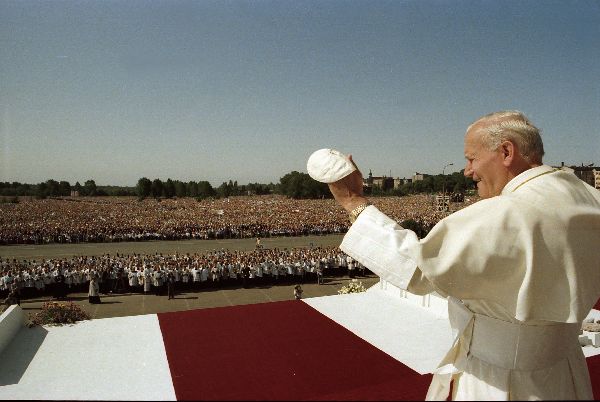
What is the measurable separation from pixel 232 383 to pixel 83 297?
555 inches

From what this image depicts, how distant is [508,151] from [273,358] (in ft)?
12.1

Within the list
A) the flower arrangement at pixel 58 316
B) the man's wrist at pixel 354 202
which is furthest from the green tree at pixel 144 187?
the man's wrist at pixel 354 202

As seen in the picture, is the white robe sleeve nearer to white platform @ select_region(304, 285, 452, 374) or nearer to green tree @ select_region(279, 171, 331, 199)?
white platform @ select_region(304, 285, 452, 374)

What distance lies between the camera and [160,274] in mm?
16344

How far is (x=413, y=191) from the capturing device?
375 ft

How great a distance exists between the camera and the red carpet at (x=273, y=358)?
12.4 feet

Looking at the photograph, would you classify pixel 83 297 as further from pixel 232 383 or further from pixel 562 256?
pixel 562 256

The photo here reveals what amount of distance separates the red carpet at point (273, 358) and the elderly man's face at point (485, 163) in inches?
73.2

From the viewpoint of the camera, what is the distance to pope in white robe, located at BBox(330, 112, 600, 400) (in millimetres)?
1298

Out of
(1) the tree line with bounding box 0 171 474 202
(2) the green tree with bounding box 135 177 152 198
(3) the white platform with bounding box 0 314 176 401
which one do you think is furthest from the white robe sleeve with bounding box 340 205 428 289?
(2) the green tree with bounding box 135 177 152 198

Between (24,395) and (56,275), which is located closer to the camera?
(24,395)

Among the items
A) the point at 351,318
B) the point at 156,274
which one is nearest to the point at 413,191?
the point at 156,274

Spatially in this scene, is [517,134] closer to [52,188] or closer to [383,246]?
[383,246]

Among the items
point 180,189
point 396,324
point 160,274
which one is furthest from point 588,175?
point 180,189
